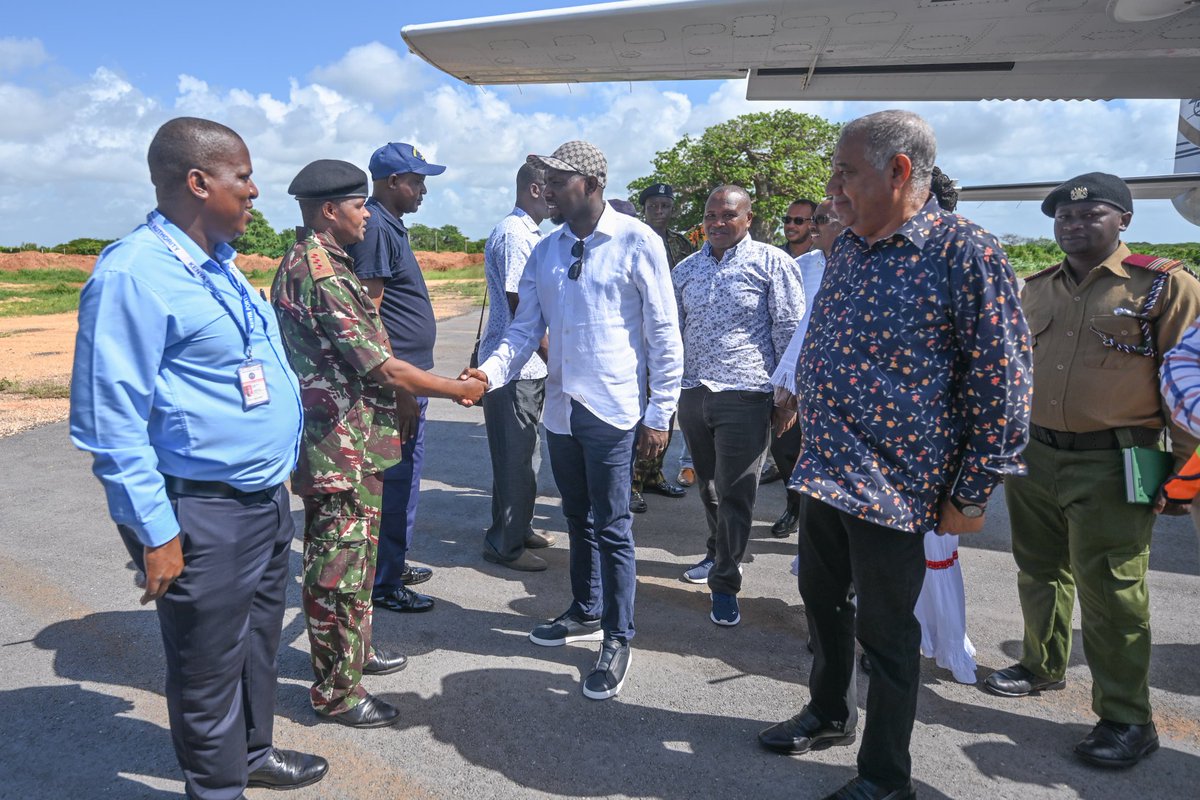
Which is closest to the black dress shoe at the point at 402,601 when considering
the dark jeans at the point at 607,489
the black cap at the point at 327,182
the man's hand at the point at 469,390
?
the dark jeans at the point at 607,489

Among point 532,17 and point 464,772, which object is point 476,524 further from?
point 532,17

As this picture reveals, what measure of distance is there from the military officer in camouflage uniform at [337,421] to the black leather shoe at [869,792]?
1665 millimetres

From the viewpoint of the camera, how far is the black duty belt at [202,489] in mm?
2070

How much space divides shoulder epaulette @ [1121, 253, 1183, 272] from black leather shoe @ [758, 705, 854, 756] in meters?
2.06

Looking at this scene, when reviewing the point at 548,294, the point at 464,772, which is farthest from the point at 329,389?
the point at 464,772

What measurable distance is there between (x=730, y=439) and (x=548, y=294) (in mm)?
1192

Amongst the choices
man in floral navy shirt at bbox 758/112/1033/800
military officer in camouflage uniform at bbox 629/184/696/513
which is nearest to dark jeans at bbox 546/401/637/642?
man in floral navy shirt at bbox 758/112/1033/800

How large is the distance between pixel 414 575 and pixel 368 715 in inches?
54.9

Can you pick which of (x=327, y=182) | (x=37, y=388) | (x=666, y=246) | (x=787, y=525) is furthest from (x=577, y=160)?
(x=37, y=388)

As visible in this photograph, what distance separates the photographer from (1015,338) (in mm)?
2064

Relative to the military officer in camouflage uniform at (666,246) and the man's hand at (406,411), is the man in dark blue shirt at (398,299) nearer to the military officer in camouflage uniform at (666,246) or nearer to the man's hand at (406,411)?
the man's hand at (406,411)

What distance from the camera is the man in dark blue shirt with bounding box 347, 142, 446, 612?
133 inches

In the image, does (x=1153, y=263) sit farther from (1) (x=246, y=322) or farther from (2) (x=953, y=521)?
(1) (x=246, y=322)

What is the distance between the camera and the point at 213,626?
211 cm
